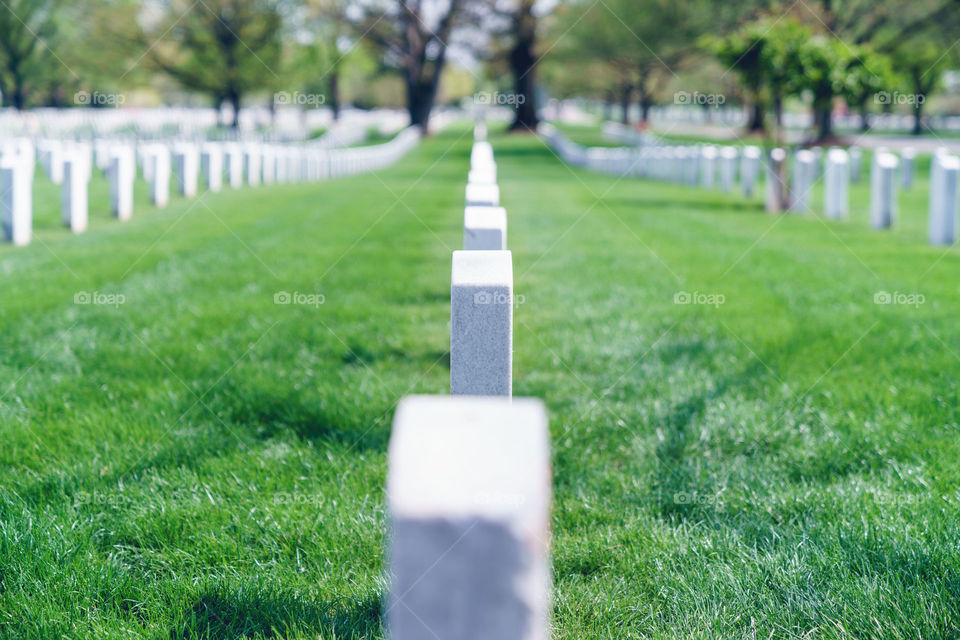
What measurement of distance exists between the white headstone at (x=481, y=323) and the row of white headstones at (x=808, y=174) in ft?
32.9

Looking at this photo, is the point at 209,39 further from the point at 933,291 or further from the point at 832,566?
the point at 832,566

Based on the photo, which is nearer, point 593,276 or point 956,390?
point 956,390

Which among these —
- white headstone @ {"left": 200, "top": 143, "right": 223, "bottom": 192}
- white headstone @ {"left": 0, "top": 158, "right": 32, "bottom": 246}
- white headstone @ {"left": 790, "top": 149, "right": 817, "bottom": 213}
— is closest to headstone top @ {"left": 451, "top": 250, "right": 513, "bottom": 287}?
white headstone @ {"left": 0, "top": 158, "right": 32, "bottom": 246}

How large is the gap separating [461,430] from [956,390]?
418 cm

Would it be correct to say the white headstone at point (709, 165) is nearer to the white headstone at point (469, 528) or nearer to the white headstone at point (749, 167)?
the white headstone at point (749, 167)

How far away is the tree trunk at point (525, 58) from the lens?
4728 cm

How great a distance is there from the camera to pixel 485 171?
24.6 ft

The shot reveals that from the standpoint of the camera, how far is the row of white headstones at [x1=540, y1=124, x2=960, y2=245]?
454 inches

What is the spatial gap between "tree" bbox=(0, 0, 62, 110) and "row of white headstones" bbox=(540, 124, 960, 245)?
28.8 meters

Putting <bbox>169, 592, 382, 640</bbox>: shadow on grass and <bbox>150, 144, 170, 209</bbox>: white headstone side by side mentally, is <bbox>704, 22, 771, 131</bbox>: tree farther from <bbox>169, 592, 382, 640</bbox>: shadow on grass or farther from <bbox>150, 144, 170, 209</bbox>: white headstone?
<bbox>169, 592, 382, 640</bbox>: shadow on grass

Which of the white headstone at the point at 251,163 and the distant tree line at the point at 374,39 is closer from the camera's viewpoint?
the white headstone at the point at 251,163

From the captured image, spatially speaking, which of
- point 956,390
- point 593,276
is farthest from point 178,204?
point 956,390

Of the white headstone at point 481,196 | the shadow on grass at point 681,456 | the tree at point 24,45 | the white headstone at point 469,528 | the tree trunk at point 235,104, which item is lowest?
the shadow on grass at point 681,456

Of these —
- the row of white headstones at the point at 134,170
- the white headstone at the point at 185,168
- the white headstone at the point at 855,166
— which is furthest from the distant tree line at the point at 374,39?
the white headstone at the point at 185,168
